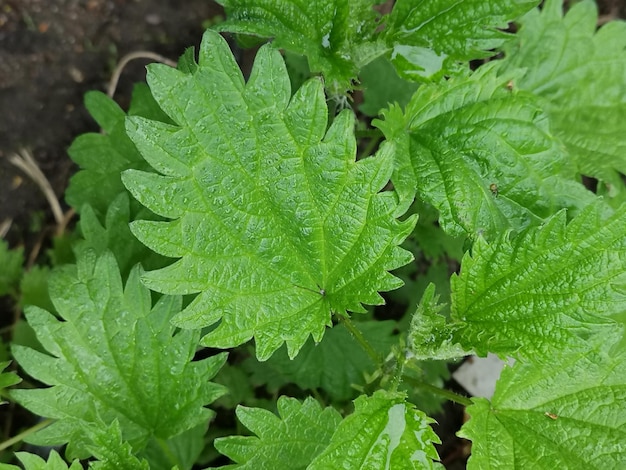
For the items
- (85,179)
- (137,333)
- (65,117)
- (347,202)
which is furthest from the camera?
(65,117)

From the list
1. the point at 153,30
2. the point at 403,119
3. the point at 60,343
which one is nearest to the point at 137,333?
the point at 60,343

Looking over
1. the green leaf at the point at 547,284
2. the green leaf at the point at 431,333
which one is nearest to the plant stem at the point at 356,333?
the green leaf at the point at 431,333

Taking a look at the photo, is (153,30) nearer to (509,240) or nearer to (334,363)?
(334,363)

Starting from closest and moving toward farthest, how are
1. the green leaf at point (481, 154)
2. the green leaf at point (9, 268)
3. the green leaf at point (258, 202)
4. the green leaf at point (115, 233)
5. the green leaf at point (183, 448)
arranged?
the green leaf at point (258, 202)
the green leaf at point (481, 154)
the green leaf at point (115, 233)
the green leaf at point (183, 448)
the green leaf at point (9, 268)

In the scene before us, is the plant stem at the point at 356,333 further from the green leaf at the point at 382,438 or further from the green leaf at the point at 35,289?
the green leaf at the point at 35,289

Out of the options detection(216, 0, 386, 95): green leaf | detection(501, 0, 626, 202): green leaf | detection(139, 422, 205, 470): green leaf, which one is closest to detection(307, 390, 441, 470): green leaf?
detection(139, 422, 205, 470): green leaf

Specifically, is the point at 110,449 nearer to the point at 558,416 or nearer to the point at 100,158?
the point at 100,158

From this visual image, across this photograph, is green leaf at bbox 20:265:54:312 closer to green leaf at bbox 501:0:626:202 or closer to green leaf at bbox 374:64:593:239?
green leaf at bbox 374:64:593:239
